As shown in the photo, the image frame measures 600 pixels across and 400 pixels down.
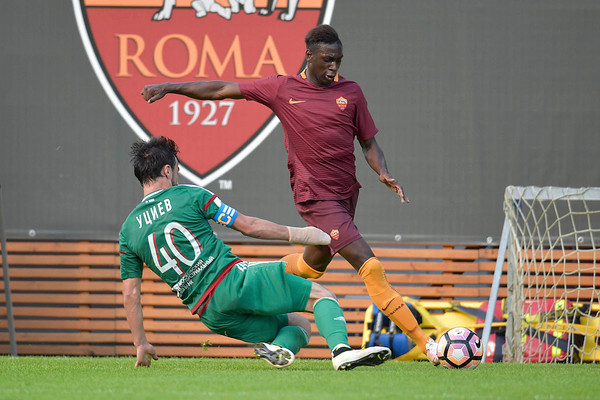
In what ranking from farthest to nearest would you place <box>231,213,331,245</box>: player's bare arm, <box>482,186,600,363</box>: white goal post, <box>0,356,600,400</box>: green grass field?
1. <box>482,186,600,363</box>: white goal post
2. <box>231,213,331,245</box>: player's bare arm
3. <box>0,356,600,400</box>: green grass field

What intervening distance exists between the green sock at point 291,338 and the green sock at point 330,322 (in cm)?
23

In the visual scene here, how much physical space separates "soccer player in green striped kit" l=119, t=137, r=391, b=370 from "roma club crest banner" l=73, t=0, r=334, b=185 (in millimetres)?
2972

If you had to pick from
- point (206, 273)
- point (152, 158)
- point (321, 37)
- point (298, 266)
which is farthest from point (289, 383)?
point (321, 37)

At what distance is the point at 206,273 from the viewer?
477cm

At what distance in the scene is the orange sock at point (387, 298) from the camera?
504cm

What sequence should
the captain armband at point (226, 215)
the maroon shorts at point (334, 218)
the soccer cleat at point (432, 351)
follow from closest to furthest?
1. the captain armband at point (226, 215)
2. the soccer cleat at point (432, 351)
3. the maroon shorts at point (334, 218)

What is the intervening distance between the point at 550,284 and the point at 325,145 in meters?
3.48

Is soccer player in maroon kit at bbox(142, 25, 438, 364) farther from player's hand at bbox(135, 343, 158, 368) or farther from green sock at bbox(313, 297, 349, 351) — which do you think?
player's hand at bbox(135, 343, 158, 368)

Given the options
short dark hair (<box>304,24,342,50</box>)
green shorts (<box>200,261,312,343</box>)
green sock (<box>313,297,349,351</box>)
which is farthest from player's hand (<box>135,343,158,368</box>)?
short dark hair (<box>304,24,342,50</box>)

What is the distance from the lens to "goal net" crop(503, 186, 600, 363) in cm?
669

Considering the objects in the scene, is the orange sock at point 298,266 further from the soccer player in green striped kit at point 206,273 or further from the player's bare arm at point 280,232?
the player's bare arm at point 280,232

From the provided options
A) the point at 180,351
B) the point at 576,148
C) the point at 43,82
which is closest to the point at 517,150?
the point at 576,148

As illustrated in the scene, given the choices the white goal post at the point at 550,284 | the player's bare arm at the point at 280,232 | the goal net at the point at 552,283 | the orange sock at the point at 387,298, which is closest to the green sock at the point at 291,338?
the orange sock at the point at 387,298

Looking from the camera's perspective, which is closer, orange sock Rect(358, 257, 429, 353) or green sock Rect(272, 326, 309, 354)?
green sock Rect(272, 326, 309, 354)
